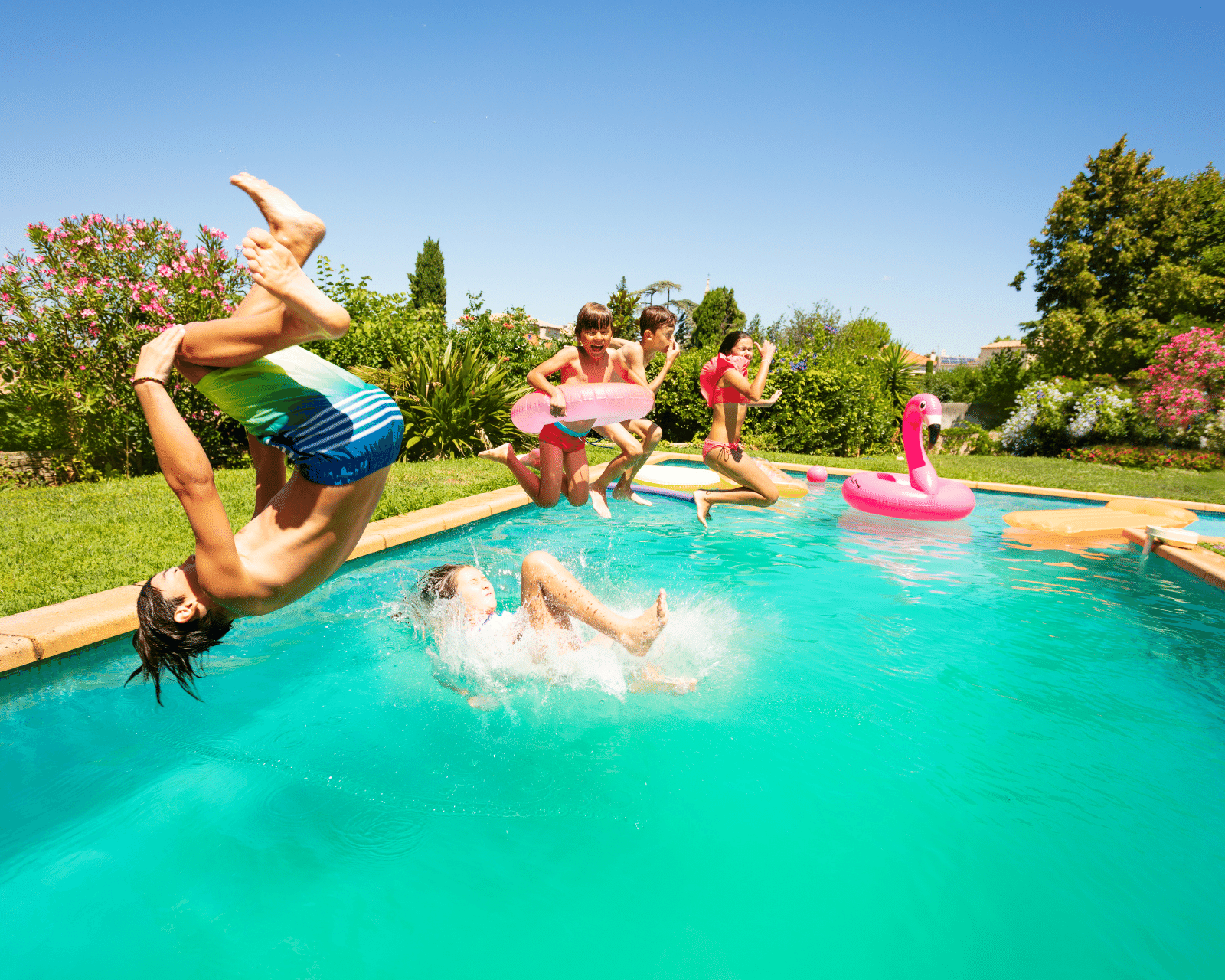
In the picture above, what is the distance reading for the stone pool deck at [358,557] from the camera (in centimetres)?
383

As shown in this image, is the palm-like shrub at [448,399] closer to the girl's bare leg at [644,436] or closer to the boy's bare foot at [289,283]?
the girl's bare leg at [644,436]

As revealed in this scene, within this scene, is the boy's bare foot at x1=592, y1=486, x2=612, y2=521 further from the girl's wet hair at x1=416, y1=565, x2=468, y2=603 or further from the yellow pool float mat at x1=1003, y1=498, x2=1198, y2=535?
the yellow pool float mat at x1=1003, y1=498, x2=1198, y2=535

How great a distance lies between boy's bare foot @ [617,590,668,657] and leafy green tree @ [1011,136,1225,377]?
26.5m

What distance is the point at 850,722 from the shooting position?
12.9ft

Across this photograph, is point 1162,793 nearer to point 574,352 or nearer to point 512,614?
point 512,614

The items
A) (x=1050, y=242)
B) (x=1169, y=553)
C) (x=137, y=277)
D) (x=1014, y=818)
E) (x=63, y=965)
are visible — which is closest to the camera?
(x=63, y=965)

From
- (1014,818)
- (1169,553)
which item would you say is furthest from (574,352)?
(1169,553)

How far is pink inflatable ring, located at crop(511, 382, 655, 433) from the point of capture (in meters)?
5.02

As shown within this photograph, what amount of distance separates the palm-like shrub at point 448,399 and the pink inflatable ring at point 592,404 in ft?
21.3

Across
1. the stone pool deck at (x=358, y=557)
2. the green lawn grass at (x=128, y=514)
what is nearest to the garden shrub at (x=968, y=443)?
the green lawn grass at (x=128, y=514)

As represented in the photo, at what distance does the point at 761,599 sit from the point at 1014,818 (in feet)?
10.1

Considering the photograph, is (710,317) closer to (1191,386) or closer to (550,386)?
(1191,386)

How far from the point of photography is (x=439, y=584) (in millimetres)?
3994

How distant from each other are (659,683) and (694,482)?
21.5 feet
